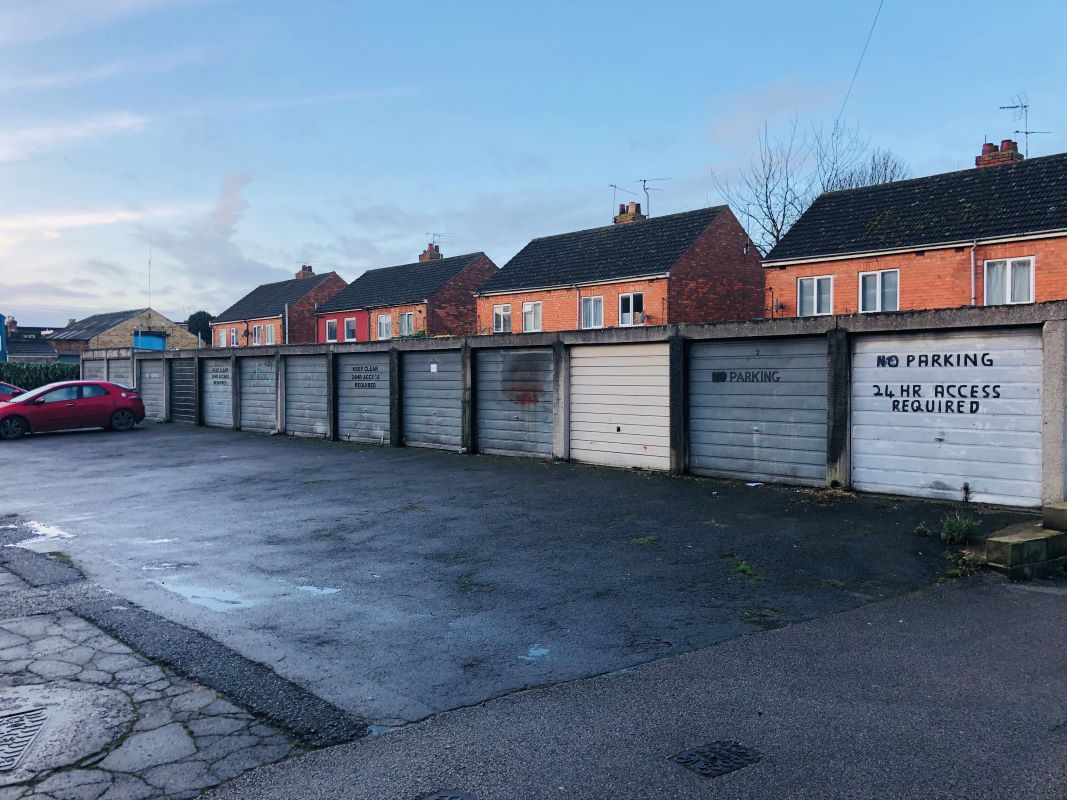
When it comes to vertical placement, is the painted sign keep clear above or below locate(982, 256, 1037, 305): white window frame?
below

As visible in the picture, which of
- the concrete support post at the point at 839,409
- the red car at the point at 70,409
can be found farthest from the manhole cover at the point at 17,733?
the red car at the point at 70,409

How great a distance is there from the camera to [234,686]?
5.15 m

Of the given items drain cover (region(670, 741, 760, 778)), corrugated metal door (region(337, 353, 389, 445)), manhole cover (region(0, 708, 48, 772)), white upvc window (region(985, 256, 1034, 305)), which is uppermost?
white upvc window (region(985, 256, 1034, 305))

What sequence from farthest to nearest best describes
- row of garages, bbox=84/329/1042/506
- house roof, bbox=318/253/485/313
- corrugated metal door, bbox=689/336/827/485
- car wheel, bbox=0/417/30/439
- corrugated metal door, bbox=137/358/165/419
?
house roof, bbox=318/253/485/313 < corrugated metal door, bbox=137/358/165/419 < car wheel, bbox=0/417/30/439 < corrugated metal door, bbox=689/336/827/485 < row of garages, bbox=84/329/1042/506

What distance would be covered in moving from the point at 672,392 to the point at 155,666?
10.7m

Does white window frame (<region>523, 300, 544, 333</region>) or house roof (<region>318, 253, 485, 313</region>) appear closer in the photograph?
white window frame (<region>523, 300, 544, 333</region>)

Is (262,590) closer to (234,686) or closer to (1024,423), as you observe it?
(234,686)

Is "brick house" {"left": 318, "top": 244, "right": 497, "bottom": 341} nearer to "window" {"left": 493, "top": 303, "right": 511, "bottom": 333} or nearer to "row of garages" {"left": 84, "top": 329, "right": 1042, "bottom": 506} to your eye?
"window" {"left": 493, "top": 303, "right": 511, "bottom": 333}

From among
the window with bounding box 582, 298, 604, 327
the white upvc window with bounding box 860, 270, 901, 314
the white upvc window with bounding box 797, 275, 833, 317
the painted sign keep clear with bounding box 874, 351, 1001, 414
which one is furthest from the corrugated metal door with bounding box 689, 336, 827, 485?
the window with bounding box 582, 298, 604, 327

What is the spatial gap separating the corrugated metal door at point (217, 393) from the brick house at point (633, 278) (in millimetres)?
10461

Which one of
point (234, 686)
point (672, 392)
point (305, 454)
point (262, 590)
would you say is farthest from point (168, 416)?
point (234, 686)

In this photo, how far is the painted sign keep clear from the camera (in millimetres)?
11039

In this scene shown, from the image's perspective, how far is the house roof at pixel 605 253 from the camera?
32.0m

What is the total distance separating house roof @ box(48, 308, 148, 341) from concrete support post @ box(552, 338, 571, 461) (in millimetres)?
68095
